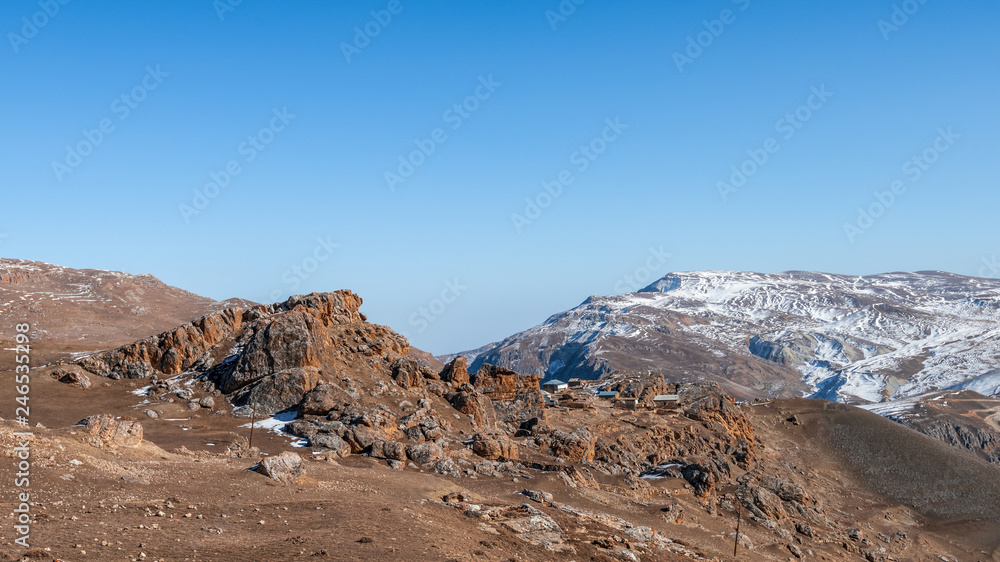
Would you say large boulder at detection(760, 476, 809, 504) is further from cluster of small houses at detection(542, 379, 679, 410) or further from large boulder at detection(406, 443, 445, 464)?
large boulder at detection(406, 443, 445, 464)

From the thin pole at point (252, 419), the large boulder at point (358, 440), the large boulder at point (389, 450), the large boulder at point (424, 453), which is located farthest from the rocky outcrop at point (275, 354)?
the large boulder at point (424, 453)

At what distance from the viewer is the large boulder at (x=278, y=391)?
49.6 m

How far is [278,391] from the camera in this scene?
5009cm

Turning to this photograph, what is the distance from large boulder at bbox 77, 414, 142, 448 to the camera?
102 feet

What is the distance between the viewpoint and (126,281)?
15475 centimetres

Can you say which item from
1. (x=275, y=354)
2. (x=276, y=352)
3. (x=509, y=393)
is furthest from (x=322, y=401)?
(x=509, y=393)

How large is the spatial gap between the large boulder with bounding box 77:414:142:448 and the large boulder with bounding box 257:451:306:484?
6.49 meters

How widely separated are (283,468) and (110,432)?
8622mm

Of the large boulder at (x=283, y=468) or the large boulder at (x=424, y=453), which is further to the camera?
the large boulder at (x=424, y=453)

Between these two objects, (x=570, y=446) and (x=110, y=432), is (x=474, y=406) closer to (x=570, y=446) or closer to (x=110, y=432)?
(x=570, y=446)

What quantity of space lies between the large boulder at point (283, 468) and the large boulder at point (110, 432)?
6.49 meters

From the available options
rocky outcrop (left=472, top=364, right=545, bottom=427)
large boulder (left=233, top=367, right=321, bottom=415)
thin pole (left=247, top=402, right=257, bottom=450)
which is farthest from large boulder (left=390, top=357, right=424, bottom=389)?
thin pole (left=247, top=402, right=257, bottom=450)

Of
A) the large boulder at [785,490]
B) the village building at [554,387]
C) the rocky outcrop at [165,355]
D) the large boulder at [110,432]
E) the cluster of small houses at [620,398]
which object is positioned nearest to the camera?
the large boulder at [110,432]

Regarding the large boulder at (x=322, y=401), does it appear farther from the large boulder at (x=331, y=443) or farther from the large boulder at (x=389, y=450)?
the large boulder at (x=389, y=450)
